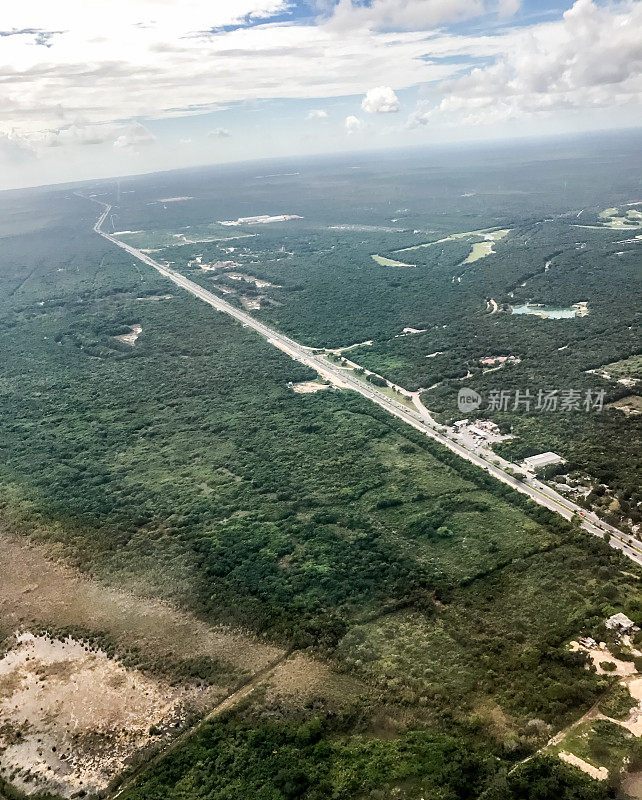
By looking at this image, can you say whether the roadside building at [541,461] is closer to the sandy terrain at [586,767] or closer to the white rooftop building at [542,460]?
the white rooftop building at [542,460]

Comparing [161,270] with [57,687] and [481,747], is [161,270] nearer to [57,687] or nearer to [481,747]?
[57,687]

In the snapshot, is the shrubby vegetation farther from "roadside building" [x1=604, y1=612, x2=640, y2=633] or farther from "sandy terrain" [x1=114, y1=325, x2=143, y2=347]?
"sandy terrain" [x1=114, y1=325, x2=143, y2=347]

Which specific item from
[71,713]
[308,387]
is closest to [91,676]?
[71,713]

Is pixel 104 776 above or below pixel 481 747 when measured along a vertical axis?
below

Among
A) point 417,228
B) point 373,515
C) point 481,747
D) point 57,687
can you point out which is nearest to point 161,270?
point 417,228

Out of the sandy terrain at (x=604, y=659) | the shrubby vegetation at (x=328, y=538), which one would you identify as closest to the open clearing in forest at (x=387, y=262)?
the shrubby vegetation at (x=328, y=538)

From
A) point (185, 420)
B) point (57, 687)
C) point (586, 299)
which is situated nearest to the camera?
point (57, 687)

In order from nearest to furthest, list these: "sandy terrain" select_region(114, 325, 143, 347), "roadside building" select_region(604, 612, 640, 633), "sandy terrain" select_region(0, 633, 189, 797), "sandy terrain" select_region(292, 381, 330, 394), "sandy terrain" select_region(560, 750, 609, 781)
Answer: "sandy terrain" select_region(560, 750, 609, 781) < "sandy terrain" select_region(0, 633, 189, 797) < "roadside building" select_region(604, 612, 640, 633) < "sandy terrain" select_region(292, 381, 330, 394) < "sandy terrain" select_region(114, 325, 143, 347)

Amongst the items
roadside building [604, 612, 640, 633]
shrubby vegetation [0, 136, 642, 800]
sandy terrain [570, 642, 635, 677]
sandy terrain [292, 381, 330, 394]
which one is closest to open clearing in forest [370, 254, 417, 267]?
shrubby vegetation [0, 136, 642, 800]

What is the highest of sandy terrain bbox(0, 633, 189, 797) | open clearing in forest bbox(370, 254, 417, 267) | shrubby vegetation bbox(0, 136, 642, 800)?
open clearing in forest bbox(370, 254, 417, 267)

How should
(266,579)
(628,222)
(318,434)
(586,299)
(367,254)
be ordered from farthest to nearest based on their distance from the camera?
(628,222)
(367,254)
(586,299)
(318,434)
(266,579)
